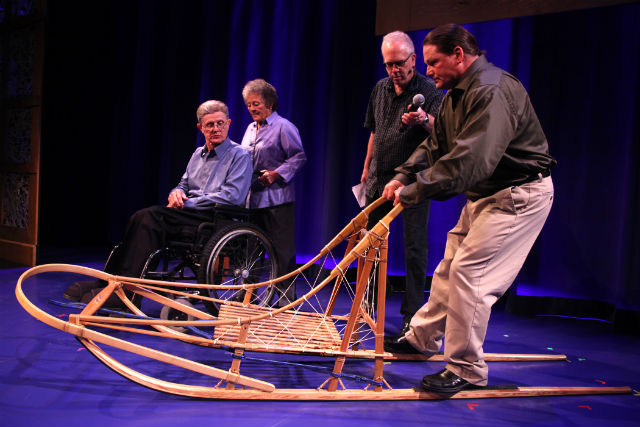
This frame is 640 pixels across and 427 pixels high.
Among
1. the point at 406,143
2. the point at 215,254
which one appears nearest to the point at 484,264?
the point at 406,143

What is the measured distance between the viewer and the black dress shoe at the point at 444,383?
2.00m

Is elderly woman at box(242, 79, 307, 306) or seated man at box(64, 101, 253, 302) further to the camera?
elderly woman at box(242, 79, 307, 306)

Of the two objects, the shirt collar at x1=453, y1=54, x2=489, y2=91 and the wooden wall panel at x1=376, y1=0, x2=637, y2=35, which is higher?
the wooden wall panel at x1=376, y1=0, x2=637, y2=35

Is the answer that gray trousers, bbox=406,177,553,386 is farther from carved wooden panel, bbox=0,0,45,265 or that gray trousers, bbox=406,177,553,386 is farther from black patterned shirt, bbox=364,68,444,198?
carved wooden panel, bbox=0,0,45,265

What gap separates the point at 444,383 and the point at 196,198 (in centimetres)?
169

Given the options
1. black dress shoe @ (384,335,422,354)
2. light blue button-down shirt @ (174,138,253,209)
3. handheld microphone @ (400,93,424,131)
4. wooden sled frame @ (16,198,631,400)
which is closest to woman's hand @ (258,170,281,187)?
light blue button-down shirt @ (174,138,253,209)

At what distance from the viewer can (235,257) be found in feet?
9.46

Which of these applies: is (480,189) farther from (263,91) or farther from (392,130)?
(263,91)

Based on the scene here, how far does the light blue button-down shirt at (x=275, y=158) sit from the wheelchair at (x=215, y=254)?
340mm

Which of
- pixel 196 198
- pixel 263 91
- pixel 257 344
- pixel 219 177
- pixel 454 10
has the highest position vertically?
pixel 454 10

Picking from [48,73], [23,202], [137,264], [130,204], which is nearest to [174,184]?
[130,204]

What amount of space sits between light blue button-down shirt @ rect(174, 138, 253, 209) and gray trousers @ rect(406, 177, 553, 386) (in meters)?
1.43

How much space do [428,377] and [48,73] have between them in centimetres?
497

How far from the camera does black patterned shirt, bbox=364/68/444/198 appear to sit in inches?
109
